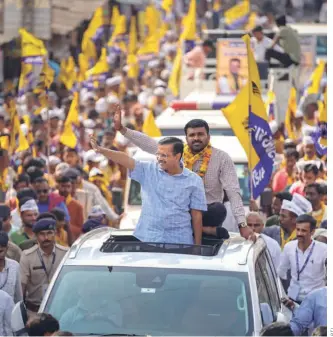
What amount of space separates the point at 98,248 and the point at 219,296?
920 mm

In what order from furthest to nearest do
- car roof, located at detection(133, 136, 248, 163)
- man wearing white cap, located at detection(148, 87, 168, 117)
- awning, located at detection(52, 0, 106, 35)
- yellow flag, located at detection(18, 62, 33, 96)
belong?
awning, located at detection(52, 0, 106, 35)
man wearing white cap, located at detection(148, 87, 168, 117)
yellow flag, located at detection(18, 62, 33, 96)
car roof, located at detection(133, 136, 248, 163)

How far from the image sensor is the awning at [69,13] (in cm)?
3844

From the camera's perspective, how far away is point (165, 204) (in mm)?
9625

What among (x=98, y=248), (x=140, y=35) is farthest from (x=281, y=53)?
(x=140, y=35)

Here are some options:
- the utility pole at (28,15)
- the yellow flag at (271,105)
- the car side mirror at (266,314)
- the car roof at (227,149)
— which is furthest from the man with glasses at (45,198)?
the utility pole at (28,15)

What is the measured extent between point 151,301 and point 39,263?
279 centimetres

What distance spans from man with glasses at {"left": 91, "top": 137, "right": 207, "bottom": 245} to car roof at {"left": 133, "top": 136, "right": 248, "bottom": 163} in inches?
233

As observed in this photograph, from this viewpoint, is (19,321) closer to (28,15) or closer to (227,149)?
(227,149)

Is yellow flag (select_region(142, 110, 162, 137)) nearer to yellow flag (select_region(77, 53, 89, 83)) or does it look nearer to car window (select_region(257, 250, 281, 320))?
car window (select_region(257, 250, 281, 320))

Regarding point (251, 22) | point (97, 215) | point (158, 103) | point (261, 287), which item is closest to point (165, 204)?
point (261, 287)

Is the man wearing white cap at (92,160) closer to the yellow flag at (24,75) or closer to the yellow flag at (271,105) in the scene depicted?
the yellow flag at (24,75)

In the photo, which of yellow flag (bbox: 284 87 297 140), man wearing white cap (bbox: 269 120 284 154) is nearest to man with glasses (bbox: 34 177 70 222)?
man wearing white cap (bbox: 269 120 284 154)

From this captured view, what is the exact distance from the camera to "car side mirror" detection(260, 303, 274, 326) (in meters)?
8.49

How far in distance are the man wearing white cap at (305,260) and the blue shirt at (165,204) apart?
8.09 feet
